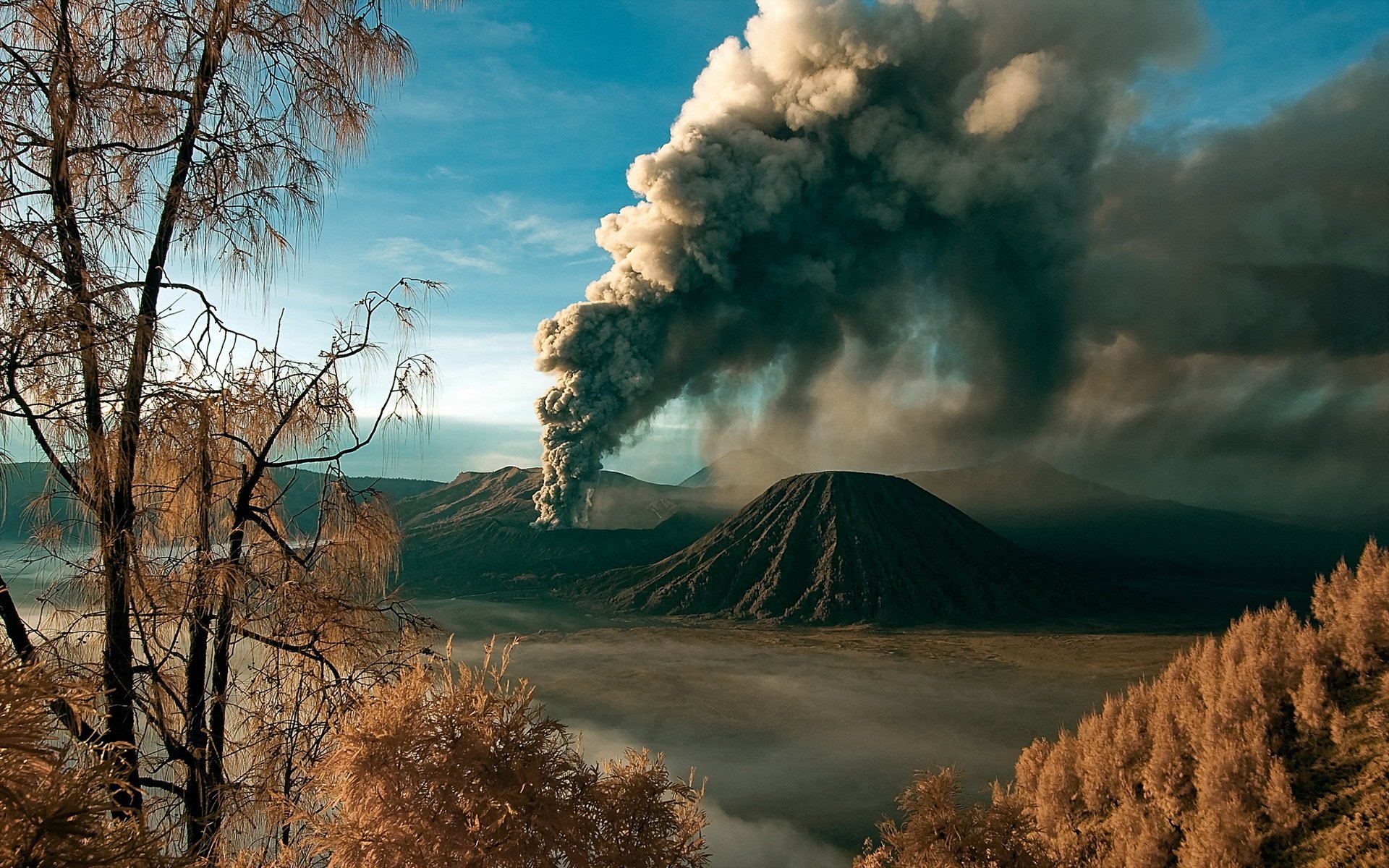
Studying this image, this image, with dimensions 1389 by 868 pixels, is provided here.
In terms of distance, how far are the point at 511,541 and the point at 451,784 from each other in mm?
96376

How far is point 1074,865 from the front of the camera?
1327 centimetres

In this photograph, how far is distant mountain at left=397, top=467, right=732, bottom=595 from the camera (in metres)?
88.4

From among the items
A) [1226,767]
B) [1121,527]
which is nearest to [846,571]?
[1226,767]

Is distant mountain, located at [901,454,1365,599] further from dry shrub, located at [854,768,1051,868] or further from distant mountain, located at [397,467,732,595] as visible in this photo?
dry shrub, located at [854,768,1051,868]

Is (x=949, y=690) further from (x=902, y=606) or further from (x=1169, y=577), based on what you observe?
(x=1169, y=577)

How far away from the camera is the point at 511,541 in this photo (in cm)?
9806

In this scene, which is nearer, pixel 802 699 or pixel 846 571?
pixel 802 699

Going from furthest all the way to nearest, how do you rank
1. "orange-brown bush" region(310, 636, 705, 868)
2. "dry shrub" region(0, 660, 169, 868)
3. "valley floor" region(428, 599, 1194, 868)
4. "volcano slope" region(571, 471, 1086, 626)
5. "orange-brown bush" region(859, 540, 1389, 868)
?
"volcano slope" region(571, 471, 1086, 626) < "valley floor" region(428, 599, 1194, 868) < "orange-brown bush" region(859, 540, 1389, 868) < "orange-brown bush" region(310, 636, 705, 868) < "dry shrub" region(0, 660, 169, 868)

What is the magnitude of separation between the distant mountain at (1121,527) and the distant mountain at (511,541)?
62480 mm

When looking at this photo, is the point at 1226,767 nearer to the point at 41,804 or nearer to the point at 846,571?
the point at 41,804

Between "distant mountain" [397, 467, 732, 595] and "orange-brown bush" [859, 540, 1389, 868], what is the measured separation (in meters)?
74.0

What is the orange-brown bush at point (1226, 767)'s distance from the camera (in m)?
10.6

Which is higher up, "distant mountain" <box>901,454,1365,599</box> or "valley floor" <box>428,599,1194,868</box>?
"distant mountain" <box>901,454,1365,599</box>

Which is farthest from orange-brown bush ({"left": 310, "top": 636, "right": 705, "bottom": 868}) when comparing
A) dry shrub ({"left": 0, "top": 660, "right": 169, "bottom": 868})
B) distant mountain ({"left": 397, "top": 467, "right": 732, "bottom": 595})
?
distant mountain ({"left": 397, "top": 467, "right": 732, "bottom": 595})
